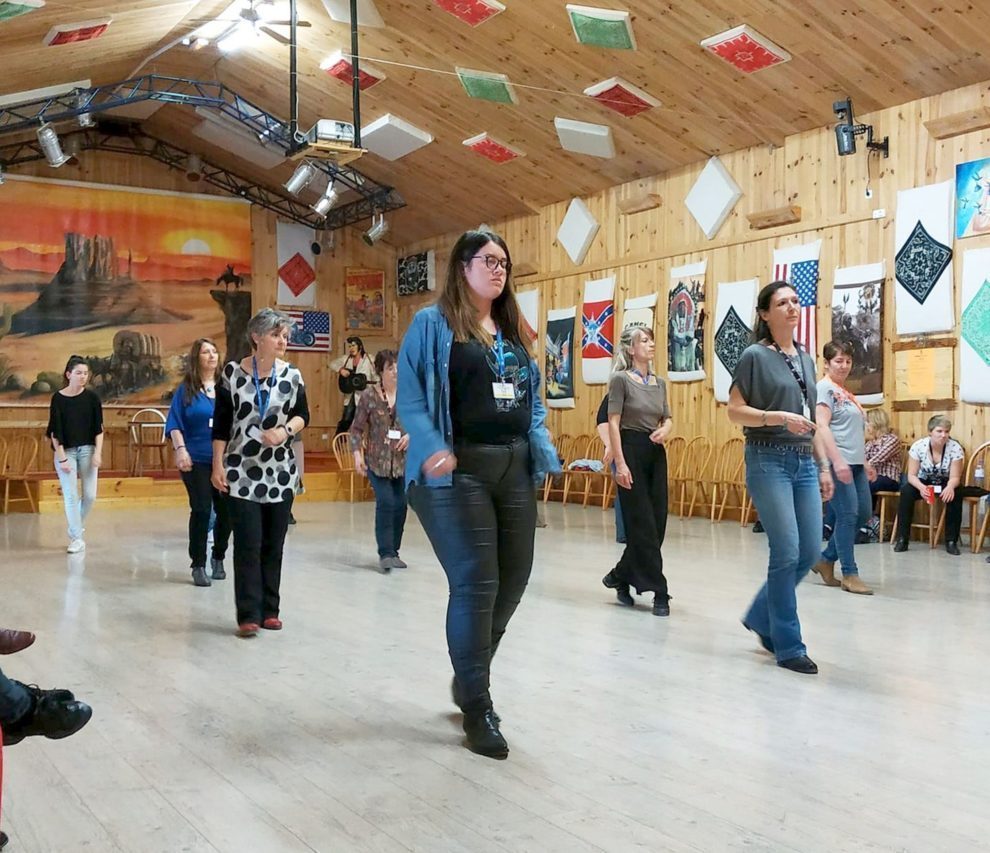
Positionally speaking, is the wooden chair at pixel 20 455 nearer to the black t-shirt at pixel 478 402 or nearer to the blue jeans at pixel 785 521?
the blue jeans at pixel 785 521

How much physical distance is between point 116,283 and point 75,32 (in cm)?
542

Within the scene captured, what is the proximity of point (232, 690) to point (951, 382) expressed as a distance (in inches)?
267

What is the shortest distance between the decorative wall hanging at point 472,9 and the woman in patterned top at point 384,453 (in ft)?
13.3

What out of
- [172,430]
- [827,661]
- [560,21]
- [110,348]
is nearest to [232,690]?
[827,661]

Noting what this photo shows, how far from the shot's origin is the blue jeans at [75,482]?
24.8 feet

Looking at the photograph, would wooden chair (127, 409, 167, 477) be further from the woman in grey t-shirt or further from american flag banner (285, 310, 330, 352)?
the woman in grey t-shirt

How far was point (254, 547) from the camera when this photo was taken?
4.69 metres

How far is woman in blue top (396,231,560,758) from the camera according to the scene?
302 cm

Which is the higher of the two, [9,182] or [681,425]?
[9,182]

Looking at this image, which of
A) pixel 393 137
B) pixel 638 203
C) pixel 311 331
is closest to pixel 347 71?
pixel 393 137

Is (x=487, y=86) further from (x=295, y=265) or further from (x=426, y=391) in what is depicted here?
(x=426, y=391)

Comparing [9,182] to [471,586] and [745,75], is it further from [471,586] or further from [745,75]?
[471,586]

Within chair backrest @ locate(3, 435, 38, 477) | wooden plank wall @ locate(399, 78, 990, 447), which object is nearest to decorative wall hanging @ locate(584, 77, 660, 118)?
wooden plank wall @ locate(399, 78, 990, 447)

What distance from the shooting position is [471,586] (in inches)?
120
